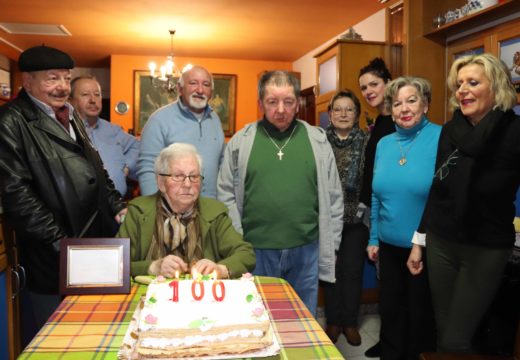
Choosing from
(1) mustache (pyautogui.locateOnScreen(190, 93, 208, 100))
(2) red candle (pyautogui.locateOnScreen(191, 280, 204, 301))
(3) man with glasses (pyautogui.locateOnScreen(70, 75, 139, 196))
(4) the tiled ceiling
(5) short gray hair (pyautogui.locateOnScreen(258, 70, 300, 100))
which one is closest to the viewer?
(2) red candle (pyautogui.locateOnScreen(191, 280, 204, 301))

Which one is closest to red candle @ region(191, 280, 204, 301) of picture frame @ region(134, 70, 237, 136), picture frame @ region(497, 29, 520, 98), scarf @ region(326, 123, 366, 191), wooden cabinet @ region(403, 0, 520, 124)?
scarf @ region(326, 123, 366, 191)

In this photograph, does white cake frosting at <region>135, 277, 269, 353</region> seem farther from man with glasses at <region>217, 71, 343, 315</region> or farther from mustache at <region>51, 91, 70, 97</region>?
mustache at <region>51, 91, 70, 97</region>

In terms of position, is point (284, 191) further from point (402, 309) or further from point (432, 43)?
point (432, 43)

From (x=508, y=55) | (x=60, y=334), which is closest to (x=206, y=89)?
(x=60, y=334)

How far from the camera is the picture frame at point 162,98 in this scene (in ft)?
27.6

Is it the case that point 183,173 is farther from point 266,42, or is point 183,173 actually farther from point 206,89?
point 266,42

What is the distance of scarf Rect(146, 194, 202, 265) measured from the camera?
1.76m

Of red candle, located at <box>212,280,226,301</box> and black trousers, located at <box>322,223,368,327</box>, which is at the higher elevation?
red candle, located at <box>212,280,226,301</box>

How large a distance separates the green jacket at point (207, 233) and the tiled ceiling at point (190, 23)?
3734 millimetres

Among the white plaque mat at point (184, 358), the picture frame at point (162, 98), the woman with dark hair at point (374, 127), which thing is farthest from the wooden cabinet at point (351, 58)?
the picture frame at point (162, 98)

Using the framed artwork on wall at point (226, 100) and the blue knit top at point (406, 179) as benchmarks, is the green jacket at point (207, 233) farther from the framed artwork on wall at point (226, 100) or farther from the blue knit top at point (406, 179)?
the framed artwork on wall at point (226, 100)

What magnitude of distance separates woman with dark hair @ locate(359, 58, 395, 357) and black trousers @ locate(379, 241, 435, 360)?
0.40 meters

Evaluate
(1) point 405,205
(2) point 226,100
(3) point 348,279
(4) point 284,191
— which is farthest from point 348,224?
(2) point 226,100

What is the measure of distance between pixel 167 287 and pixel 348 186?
5.46ft
